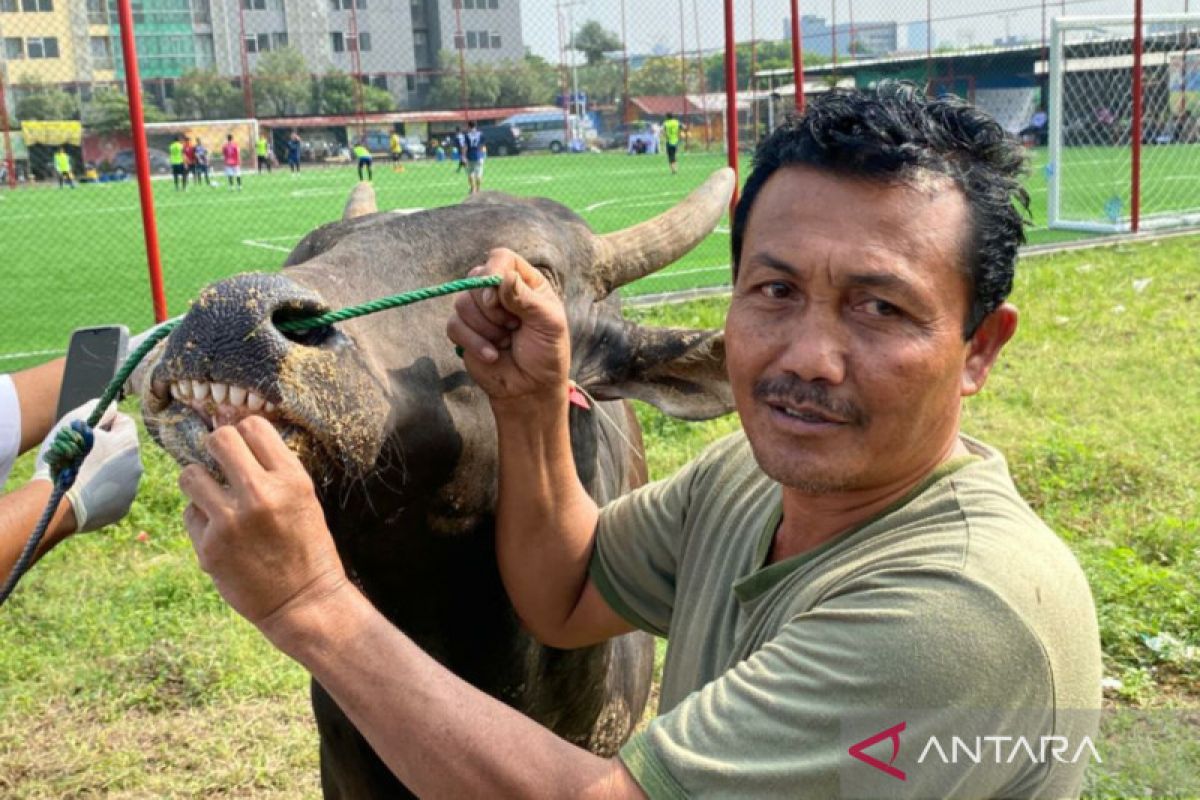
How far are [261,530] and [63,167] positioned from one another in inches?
1544

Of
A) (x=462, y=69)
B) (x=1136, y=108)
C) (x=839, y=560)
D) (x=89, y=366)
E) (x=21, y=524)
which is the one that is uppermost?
(x=462, y=69)

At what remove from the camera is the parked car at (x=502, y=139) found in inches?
1688

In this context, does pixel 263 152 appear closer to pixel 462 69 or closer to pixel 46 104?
pixel 46 104

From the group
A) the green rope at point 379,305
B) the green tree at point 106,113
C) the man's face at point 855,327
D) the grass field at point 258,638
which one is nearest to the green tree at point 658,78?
the green tree at point 106,113

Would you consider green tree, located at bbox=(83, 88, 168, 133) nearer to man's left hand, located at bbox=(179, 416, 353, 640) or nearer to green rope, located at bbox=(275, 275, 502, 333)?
green rope, located at bbox=(275, 275, 502, 333)

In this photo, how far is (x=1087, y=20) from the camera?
17.1 meters

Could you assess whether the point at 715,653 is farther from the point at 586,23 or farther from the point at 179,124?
the point at 179,124

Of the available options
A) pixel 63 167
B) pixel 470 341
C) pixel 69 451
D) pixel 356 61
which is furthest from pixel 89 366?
pixel 63 167

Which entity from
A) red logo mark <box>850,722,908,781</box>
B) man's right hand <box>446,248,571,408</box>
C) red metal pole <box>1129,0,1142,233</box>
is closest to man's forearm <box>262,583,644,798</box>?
red logo mark <box>850,722,908,781</box>

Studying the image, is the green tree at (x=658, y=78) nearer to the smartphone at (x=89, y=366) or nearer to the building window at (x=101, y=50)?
the building window at (x=101, y=50)

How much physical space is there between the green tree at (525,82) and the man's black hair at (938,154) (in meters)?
33.2

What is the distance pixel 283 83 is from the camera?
3791 centimetres

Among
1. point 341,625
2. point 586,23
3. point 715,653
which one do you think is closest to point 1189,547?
point 715,653

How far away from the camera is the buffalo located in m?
2.10
